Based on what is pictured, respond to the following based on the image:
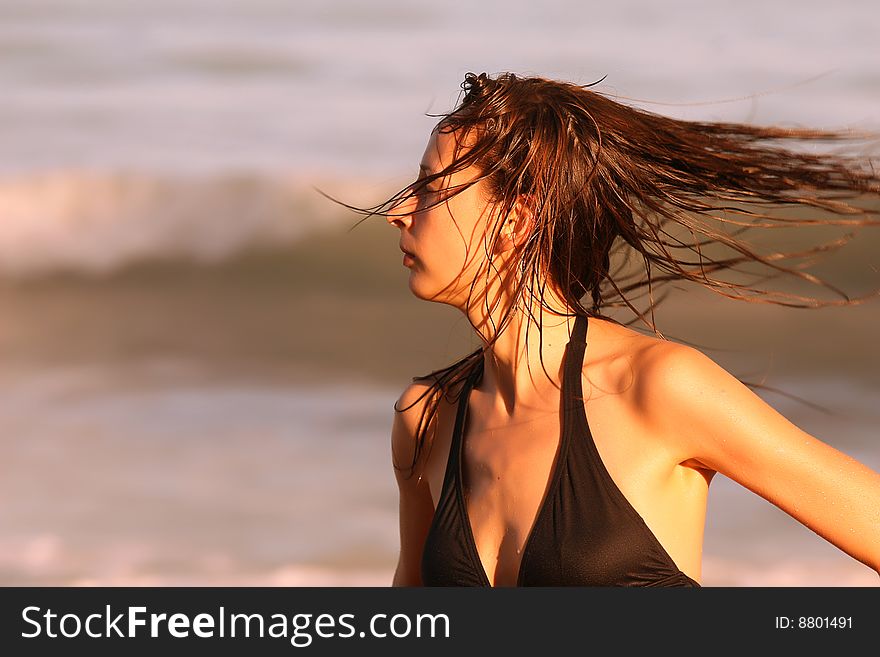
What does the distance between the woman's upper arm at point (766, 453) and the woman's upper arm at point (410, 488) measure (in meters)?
0.71

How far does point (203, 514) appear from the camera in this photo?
8266 mm

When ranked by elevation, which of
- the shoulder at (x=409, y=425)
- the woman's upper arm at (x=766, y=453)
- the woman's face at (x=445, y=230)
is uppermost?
the woman's face at (x=445, y=230)

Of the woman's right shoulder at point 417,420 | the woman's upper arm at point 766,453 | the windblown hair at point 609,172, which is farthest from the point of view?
Answer: the woman's right shoulder at point 417,420

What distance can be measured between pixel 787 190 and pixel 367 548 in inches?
205

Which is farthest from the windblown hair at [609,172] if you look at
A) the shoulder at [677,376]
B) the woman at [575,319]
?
the shoulder at [677,376]

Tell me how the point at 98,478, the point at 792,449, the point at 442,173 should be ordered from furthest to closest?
the point at 98,478 → the point at 442,173 → the point at 792,449

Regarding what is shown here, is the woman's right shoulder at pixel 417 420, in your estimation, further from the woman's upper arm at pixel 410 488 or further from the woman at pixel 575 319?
the woman at pixel 575 319

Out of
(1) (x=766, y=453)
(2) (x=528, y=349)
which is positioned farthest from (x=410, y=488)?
(1) (x=766, y=453)

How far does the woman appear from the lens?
233 cm

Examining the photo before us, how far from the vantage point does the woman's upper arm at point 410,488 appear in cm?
287

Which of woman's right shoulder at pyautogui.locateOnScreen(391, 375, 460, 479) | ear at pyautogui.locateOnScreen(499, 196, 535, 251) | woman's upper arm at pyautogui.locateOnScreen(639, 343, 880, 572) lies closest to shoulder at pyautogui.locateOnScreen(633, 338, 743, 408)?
woman's upper arm at pyautogui.locateOnScreen(639, 343, 880, 572)

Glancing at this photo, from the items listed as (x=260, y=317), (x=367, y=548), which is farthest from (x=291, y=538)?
(x=260, y=317)

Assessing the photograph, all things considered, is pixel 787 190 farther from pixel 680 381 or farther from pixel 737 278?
pixel 737 278

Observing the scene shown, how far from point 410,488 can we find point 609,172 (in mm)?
894
